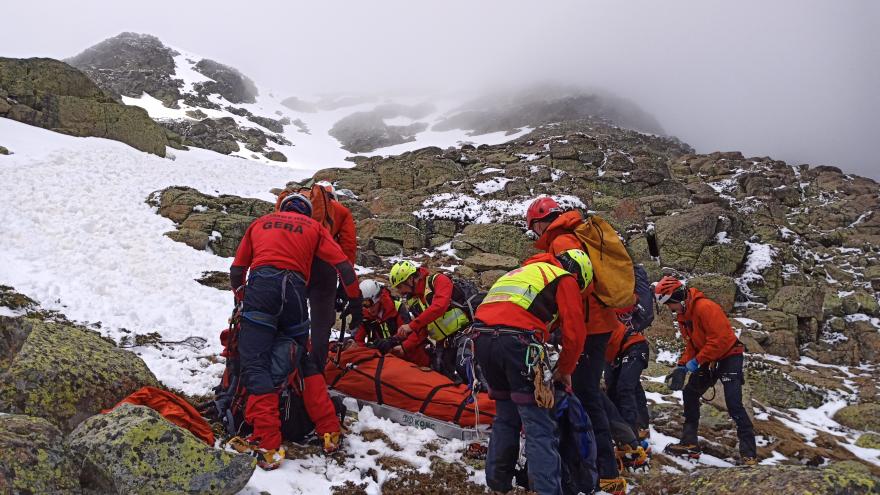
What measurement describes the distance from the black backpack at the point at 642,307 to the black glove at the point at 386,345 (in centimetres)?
349

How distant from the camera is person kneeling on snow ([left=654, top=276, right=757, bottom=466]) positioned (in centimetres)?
681

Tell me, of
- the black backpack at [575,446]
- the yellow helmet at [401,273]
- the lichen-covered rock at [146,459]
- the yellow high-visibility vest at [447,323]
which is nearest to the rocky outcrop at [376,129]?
the yellow helmet at [401,273]

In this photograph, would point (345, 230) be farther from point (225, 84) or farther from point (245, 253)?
point (225, 84)

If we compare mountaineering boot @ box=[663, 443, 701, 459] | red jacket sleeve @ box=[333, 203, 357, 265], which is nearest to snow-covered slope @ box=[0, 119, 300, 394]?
red jacket sleeve @ box=[333, 203, 357, 265]

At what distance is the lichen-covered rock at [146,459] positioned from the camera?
2.83 meters

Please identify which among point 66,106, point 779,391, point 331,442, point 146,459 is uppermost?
point 66,106

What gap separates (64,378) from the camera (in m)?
3.92

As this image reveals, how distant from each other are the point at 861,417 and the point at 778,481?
937cm

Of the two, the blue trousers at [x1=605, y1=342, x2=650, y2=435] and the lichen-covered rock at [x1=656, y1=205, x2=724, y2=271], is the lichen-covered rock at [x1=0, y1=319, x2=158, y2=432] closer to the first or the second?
the blue trousers at [x1=605, y1=342, x2=650, y2=435]

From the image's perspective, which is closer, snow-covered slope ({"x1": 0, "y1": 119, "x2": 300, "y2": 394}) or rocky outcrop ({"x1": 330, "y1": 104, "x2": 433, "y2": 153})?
snow-covered slope ({"x1": 0, "y1": 119, "x2": 300, "y2": 394})

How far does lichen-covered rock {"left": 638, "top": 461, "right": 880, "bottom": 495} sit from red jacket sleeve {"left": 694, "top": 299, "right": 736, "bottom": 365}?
3.14 meters

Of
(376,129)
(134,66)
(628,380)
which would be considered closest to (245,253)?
(628,380)

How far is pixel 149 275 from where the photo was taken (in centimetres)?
1052

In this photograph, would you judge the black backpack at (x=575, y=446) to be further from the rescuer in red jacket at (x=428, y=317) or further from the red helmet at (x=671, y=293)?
the red helmet at (x=671, y=293)
